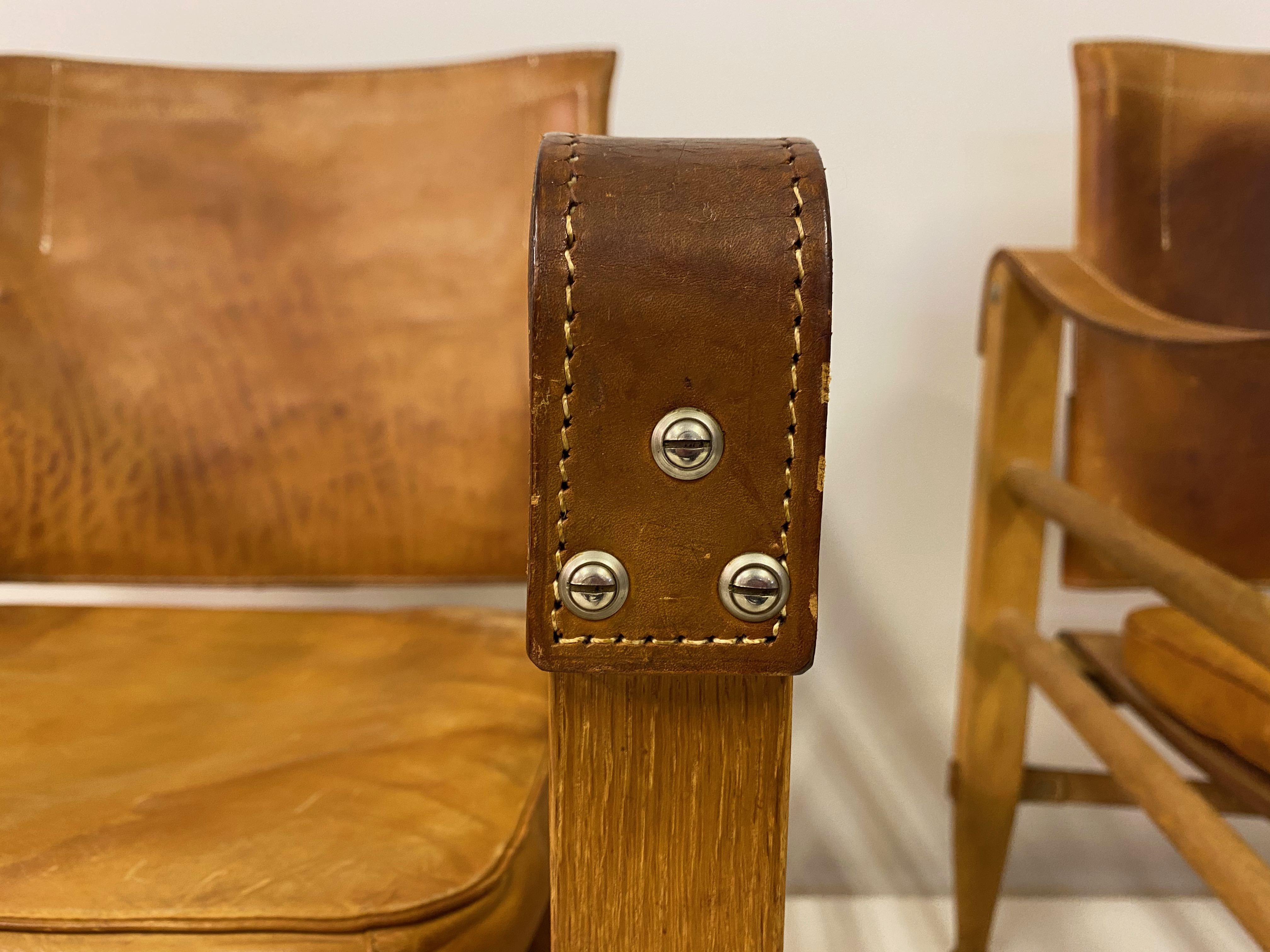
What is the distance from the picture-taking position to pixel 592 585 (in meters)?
0.29

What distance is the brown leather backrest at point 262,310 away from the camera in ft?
2.36

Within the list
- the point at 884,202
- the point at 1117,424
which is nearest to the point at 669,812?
the point at 1117,424

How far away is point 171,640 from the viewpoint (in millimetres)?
643

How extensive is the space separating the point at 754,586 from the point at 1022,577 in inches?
28.2

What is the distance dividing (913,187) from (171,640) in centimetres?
82

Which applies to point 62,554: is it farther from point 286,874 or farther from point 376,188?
point 286,874

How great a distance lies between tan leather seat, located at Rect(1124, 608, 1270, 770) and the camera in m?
0.59

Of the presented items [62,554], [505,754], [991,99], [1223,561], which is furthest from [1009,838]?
[62,554]

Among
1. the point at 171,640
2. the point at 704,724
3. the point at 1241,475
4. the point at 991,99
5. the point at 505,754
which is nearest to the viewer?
the point at 704,724

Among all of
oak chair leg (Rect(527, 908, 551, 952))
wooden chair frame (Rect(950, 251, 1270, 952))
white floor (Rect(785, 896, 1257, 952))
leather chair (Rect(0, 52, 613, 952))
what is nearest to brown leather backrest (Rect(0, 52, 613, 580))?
leather chair (Rect(0, 52, 613, 952))

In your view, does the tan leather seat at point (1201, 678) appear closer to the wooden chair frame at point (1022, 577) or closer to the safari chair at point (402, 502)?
the wooden chair frame at point (1022, 577)

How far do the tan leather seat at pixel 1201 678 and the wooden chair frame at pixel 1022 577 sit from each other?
0.04m

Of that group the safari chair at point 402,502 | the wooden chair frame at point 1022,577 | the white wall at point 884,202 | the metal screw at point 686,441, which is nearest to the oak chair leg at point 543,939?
the safari chair at point 402,502

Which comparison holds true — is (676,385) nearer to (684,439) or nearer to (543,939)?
(684,439)
